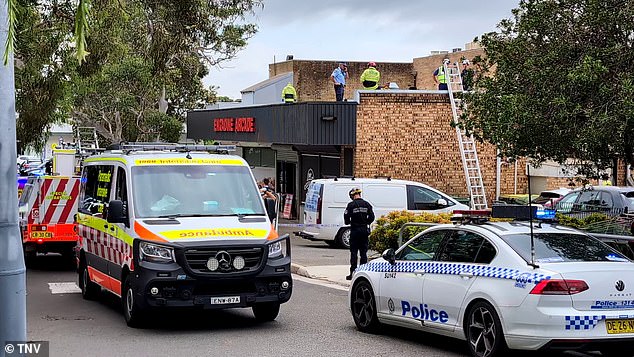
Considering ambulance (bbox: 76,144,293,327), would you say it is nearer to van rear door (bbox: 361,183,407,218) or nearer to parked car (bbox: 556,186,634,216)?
parked car (bbox: 556,186,634,216)

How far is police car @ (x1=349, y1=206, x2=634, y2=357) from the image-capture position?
9.45 metres

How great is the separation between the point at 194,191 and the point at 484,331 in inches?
201

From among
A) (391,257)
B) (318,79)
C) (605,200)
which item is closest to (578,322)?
(391,257)

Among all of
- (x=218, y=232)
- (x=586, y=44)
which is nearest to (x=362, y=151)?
(x=586, y=44)

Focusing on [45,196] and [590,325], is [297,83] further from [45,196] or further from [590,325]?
[590,325]

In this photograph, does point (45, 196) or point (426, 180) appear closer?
point (45, 196)

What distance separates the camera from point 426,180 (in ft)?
105

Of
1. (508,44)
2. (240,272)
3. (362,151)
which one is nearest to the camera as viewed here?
(240,272)

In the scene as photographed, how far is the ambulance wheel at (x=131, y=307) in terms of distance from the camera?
12586 mm

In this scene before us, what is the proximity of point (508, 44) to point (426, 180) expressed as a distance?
15.2m

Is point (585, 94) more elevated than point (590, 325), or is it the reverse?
point (585, 94)

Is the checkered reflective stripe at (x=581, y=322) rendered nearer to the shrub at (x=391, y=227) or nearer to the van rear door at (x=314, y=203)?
the shrub at (x=391, y=227)

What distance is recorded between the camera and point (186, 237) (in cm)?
1251

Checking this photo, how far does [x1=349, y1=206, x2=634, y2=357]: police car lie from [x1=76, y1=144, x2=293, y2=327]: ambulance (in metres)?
1.66
